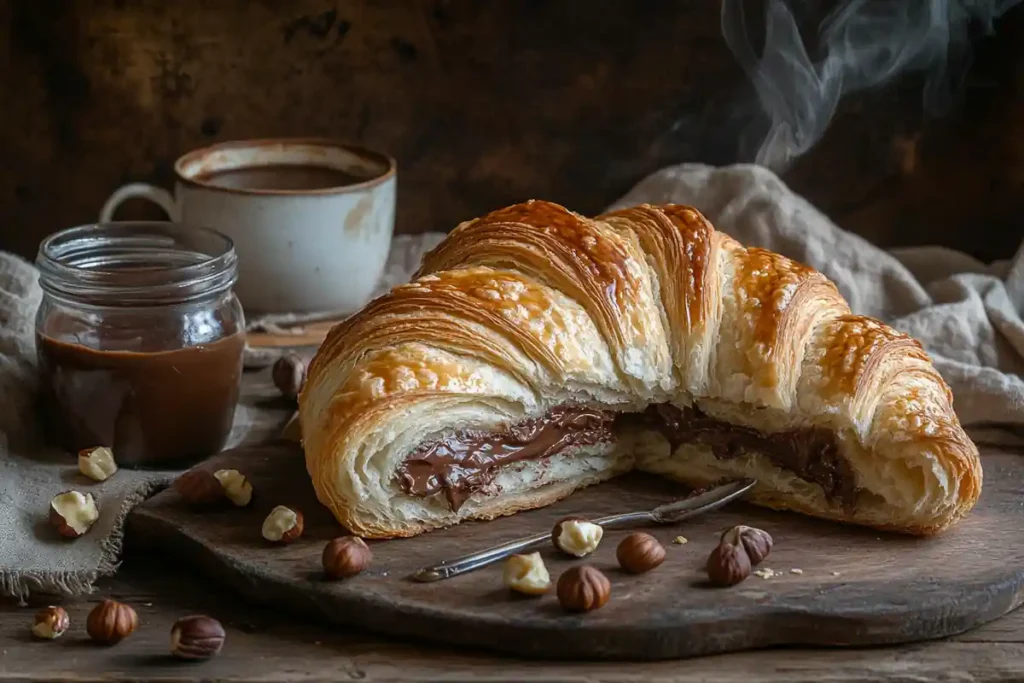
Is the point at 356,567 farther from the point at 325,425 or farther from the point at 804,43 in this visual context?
the point at 804,43

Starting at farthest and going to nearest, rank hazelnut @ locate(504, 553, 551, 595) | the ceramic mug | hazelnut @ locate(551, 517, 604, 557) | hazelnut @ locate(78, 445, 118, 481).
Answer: the ceramic mug → hazelnut @ locate(78, 445, 118, 481) → hazelnut @ locate(551, 517, 604, 557) → hazelnut @ locate(504, 553, 551, 595)

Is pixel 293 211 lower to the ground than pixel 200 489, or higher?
higher

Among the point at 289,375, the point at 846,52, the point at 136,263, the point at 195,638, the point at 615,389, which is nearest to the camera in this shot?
the point at 195,638

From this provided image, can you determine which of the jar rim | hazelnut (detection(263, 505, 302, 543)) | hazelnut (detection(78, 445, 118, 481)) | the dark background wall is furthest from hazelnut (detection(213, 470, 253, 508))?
the dark background wall

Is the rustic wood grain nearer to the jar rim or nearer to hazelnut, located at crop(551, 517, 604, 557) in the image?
hazelnut, located at crop(551, 517, 604, 557)

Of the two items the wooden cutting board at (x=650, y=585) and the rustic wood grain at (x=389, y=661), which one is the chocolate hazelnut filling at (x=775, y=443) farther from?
the rustic wood grain at (x=389, y=661)

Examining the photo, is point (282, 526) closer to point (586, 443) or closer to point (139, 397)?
point (139, 397)

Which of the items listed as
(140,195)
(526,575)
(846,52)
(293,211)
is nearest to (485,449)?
(526,575)

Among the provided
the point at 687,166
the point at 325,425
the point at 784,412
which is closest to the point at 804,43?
the point at 687,166
